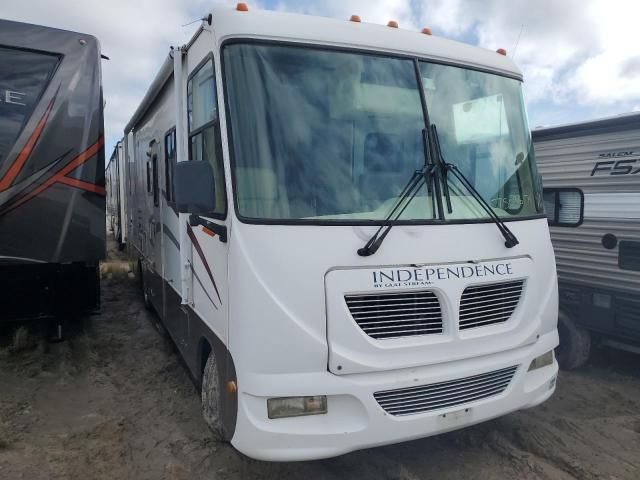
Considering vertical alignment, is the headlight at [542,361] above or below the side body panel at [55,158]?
below

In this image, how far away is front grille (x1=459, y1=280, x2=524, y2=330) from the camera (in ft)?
10.2

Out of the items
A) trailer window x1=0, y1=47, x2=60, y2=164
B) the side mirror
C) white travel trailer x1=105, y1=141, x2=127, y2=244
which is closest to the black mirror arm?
the side mirror

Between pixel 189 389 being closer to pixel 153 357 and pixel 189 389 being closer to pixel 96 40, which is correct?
pixel 153 357

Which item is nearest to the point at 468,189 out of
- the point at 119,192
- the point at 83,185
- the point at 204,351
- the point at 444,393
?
the point at 444,393

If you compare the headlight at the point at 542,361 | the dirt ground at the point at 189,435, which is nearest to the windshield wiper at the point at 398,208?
the headlight at the point at 542,361

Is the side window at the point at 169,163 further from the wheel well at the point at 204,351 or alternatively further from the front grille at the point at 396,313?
the front grille at the point at 396,313

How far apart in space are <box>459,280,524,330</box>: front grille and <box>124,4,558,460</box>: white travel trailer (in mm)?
13

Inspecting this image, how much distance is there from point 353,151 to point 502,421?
2516 mm

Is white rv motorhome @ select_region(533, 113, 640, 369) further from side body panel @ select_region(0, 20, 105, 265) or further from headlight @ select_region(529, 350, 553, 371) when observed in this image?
side body panel @ select_region(0, 20, 105, 265)

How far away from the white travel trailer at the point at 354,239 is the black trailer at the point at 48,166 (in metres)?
2.16

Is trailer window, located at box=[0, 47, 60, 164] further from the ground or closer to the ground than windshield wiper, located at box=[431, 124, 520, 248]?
further from the ground

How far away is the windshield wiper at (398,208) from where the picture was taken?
112 inches

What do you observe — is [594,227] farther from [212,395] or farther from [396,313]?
[212,395]

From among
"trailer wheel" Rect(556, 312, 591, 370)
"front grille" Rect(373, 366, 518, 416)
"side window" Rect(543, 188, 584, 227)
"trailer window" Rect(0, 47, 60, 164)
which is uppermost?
"trailer window" Rect(0, 47, 60, 164)
